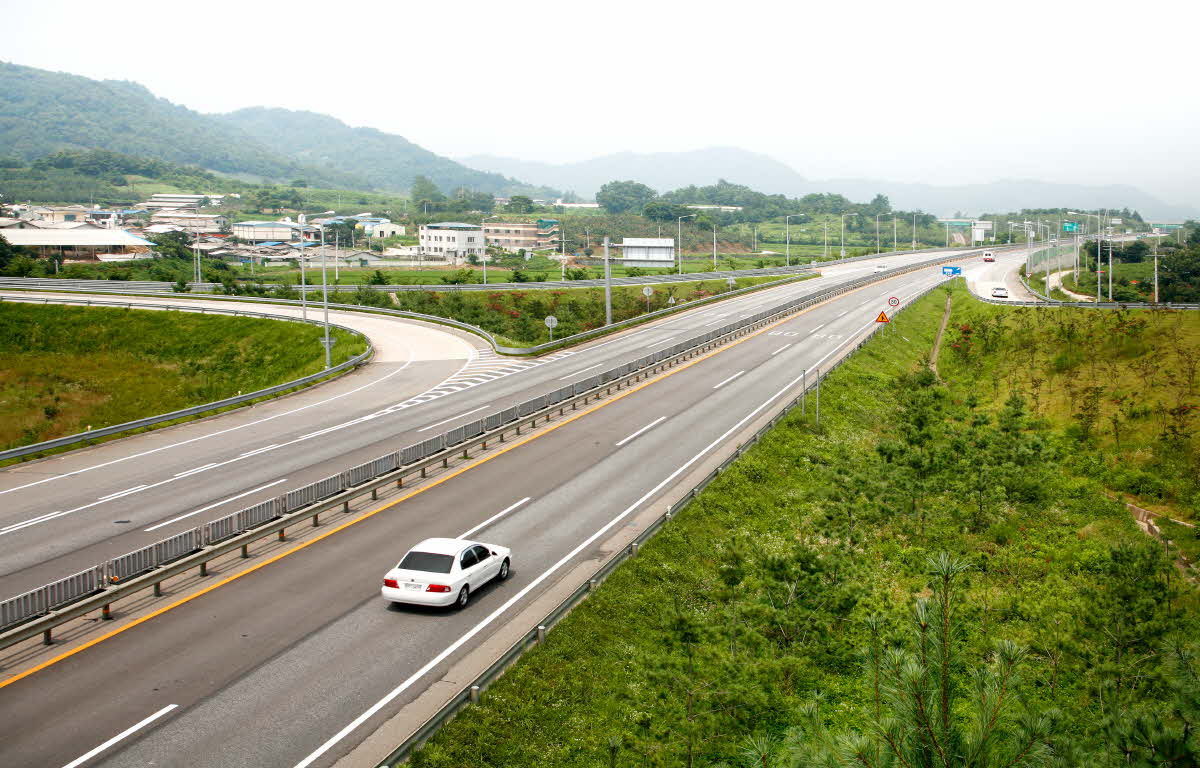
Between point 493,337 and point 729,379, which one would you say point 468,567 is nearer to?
point 729,379

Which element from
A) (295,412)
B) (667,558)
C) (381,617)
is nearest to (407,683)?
(381,617)

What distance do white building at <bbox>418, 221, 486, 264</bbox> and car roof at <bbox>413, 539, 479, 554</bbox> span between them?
143 meters

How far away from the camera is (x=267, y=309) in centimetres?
7094

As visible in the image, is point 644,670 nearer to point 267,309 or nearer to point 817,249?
point 267,309

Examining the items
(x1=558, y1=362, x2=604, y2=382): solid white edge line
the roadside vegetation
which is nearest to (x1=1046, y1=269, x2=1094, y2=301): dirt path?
the roadside vegetation

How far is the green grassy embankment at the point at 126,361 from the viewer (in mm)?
52938

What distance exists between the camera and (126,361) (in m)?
62.1

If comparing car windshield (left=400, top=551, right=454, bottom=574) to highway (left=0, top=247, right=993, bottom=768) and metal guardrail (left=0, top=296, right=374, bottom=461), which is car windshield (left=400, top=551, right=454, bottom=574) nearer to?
highway (left=0, top=247, right=993, bottom=768)

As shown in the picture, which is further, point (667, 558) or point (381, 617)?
point (667, 558)

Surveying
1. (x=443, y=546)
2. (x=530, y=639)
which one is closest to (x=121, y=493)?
(x=443, y=546)

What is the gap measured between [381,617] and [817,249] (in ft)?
550

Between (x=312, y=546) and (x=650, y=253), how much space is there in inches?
4512

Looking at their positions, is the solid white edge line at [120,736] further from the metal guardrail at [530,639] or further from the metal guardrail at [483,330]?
the metal guardrail at [483,330]

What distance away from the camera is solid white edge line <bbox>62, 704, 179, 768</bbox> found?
1270 cm
